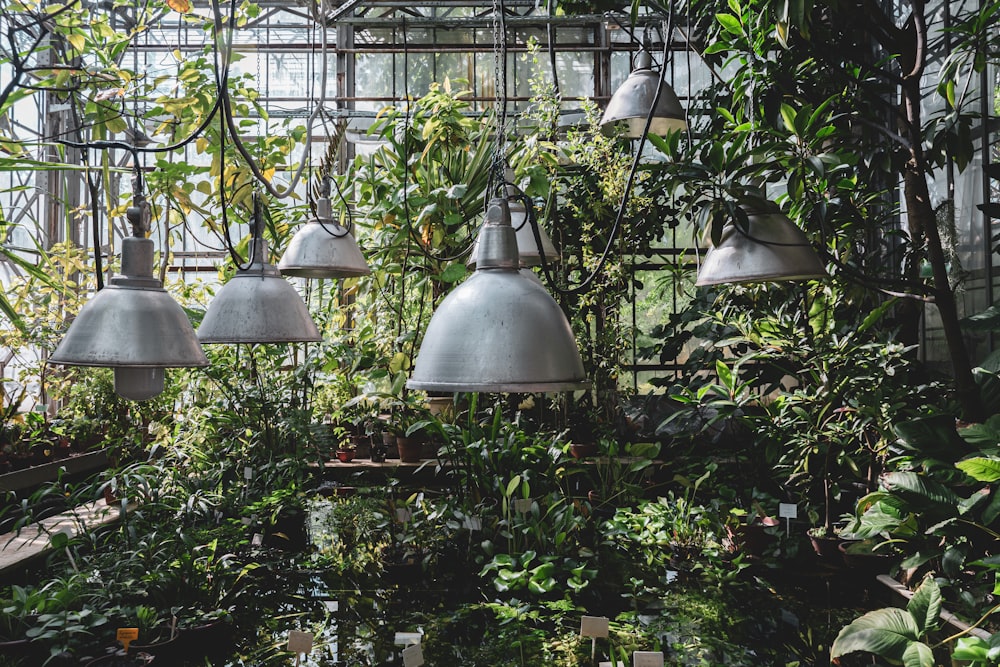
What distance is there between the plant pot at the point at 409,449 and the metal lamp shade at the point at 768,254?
2.86 m

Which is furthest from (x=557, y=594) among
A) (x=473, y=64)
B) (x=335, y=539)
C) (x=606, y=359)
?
(x=473, y=64)

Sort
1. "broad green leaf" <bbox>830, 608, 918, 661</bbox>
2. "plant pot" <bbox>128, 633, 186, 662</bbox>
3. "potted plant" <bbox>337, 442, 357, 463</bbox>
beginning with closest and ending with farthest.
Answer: "broad green leaf" <bbox>830, 608, 918, 661</bbox>, "plant pot" <bbox>128, 633, 186, 662</bbox>, "potted plant" <bbox>337, 442, 357, 463</bbox>

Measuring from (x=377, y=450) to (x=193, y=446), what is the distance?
1166 millimetres

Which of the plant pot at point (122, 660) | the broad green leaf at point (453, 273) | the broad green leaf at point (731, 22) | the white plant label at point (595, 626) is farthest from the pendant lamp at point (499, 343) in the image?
the broad green leaf at point (453, 273)

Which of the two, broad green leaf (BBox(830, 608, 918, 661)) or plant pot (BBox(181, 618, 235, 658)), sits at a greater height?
broad green leaf (BBox(830, 608, 918, 661))

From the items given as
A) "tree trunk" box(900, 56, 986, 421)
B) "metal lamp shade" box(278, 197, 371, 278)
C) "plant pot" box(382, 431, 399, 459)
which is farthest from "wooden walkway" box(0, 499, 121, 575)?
"tree trunk" box(900, 56, 986, 421)

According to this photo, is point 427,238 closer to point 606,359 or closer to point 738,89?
point 606,359

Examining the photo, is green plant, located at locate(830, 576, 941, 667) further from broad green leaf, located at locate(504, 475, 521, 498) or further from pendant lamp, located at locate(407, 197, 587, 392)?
broad green leaf, located at locate(504, 475, 521, 498)

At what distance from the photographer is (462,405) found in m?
4.49

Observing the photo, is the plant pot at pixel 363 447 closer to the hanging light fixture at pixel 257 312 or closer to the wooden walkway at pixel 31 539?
the wooden walkway at pixel 31 539

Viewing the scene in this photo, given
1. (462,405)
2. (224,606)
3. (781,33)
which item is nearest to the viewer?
(781,33)

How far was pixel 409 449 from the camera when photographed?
4.42 metres

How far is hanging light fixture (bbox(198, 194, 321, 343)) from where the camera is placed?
1.79 m

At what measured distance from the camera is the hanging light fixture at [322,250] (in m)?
2.26
